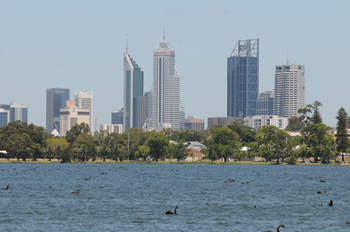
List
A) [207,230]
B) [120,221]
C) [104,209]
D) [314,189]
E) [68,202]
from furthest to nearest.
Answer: [314,189] → [68,202] → [104,209] → [120,221] → [207,230]

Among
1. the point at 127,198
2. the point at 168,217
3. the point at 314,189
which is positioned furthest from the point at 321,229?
the point at 314,189

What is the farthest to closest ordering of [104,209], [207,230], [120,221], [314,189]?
[314,189]
[104,209]
[120,221]
[207,230]

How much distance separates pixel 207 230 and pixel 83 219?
1240 cm

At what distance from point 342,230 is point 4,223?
28.4 meters

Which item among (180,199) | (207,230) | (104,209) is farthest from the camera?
(180,199)

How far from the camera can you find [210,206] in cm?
7675

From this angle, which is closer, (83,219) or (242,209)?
(83,219)

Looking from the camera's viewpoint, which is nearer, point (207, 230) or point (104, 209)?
point (207, 230)

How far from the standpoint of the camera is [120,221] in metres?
63.2

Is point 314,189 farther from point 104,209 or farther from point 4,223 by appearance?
point 4,223

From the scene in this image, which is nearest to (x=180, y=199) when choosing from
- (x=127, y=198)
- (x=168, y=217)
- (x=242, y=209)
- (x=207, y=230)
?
(x=127, y=198)

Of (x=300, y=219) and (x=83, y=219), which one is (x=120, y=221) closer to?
(x=83, y=219)

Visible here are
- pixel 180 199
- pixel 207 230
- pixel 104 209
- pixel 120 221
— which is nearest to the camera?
pixel 207 230

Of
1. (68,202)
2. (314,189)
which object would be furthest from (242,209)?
(314,189)
